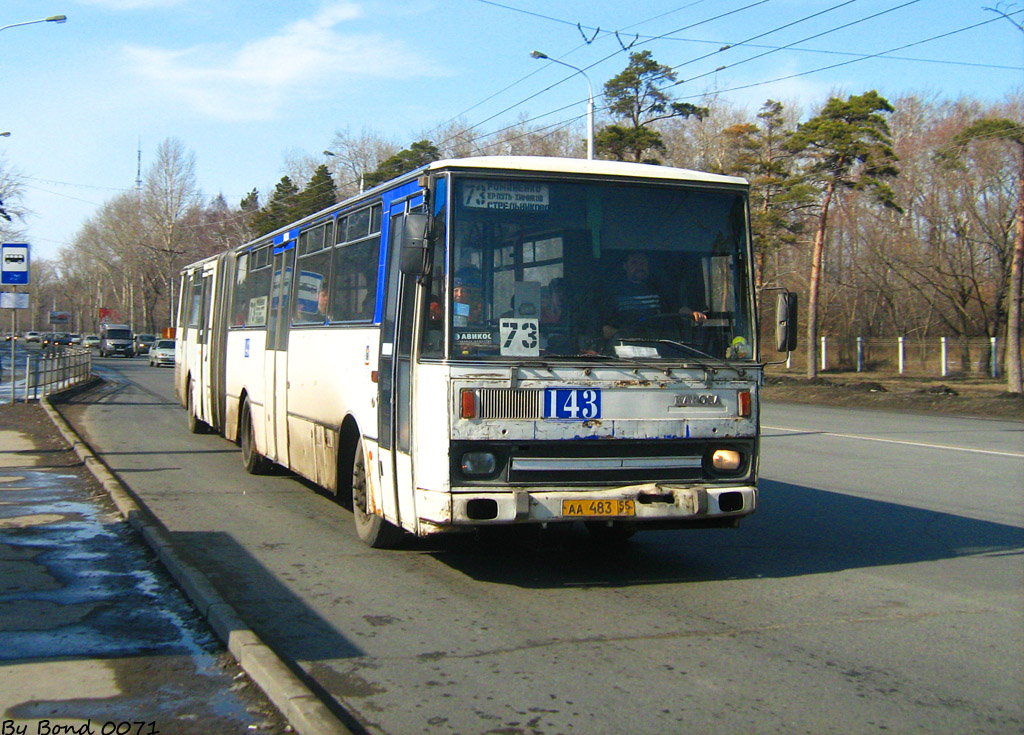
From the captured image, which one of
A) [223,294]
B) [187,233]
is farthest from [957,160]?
[187,233]

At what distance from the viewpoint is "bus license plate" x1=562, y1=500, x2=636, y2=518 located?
6.82 metres

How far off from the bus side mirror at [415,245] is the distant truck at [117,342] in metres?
70.9

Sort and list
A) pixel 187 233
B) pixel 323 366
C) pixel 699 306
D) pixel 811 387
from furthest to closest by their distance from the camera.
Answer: pixel 187 233 → pixel 811 387 → pixel 323 366 → pixel 699 306

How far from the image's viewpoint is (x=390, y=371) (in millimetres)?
7586

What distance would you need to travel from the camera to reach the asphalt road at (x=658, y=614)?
4766mm

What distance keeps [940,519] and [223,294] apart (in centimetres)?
1041

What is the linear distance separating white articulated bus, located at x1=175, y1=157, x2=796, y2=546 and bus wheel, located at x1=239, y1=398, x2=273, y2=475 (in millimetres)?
5280

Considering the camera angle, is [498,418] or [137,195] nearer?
[498,418]

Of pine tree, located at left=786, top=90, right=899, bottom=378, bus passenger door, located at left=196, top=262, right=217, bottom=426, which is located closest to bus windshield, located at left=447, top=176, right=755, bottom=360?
bus passenger door, located at left=196, top=262, right=217, bottom=426

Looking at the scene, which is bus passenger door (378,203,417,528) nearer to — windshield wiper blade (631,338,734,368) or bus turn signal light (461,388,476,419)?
bus turn signal light (461,388,476,419)

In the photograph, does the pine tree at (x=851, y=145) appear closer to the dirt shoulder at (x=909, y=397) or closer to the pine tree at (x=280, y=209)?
the dirt shoulder at (x=909, y=397)

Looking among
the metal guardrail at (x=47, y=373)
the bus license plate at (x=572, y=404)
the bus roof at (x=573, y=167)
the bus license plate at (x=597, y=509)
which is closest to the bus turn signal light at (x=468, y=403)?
the bus license plate at (x=572, y=404)

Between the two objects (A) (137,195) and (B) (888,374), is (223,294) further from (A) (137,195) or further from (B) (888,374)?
(A) (137,195)

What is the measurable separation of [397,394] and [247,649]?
2.54 m
